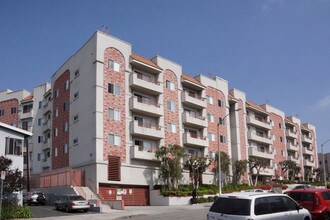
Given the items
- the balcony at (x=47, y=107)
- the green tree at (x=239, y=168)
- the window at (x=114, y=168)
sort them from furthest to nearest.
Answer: the green tree at (x=239, y=168) → the balcony at (x=47, y=107) → the window at (x=114, y=168)

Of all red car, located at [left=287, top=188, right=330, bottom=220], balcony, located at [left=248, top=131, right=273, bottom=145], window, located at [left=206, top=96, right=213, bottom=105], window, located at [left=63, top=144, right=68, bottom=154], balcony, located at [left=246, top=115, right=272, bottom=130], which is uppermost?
window, located at [left=206, top=96, right=213, bottom=105]

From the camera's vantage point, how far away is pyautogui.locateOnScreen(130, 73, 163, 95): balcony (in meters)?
47.0

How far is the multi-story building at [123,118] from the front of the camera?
43406 mm

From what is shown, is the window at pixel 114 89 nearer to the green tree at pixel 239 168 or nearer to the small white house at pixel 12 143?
the small white house at pixel 12 143

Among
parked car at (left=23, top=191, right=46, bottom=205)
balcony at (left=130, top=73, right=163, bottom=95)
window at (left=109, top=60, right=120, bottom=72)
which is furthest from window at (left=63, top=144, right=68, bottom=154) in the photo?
window at (left=109, top=60, right=120, bottom=72)

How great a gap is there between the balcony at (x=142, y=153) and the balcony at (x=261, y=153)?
24795 millimetres

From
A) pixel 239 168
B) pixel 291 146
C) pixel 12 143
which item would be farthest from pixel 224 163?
pixel 291 146

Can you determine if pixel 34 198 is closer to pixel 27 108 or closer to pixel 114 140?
pixel 114 140

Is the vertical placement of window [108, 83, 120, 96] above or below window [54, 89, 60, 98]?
below

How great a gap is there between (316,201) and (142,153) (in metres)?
30.5

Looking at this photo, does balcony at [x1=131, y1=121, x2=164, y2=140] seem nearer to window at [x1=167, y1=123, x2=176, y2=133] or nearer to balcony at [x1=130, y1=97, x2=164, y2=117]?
balcony at [x1=130, y1=97, x2=164, y2=117]

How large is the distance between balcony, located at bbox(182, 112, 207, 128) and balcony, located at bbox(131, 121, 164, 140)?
4900 mm

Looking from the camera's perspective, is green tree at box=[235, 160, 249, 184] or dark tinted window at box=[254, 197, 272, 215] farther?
green tree at box=[235, 160, 249, 184]

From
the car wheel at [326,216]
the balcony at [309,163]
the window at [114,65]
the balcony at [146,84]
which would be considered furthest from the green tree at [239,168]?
the car wheel at [326,216]
